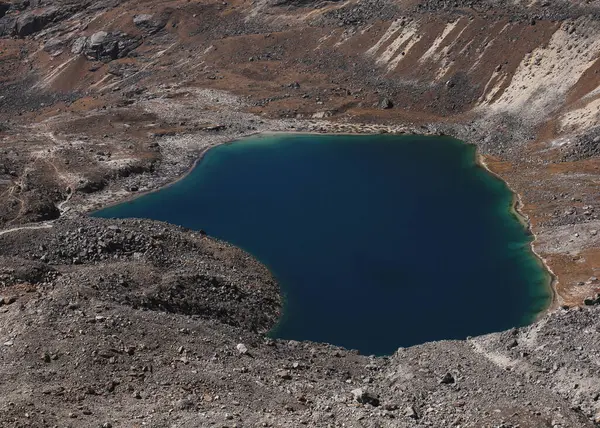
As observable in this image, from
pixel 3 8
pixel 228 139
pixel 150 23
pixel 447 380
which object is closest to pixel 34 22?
pixel 3 8

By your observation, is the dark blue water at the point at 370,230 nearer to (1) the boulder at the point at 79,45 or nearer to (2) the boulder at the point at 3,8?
(1) the boulder at the point at 79,45

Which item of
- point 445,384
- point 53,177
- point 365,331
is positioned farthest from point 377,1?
point 445,384

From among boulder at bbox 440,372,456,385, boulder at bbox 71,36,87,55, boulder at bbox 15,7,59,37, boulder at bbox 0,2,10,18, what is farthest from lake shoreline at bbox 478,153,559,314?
boulder at bbox 0,2,10,18

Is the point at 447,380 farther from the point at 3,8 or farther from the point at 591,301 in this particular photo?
the point at 3,8

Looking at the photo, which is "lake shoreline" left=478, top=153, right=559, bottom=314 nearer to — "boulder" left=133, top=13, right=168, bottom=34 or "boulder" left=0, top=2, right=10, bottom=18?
"boulder" left=133, top=13, right=168, bottom=34

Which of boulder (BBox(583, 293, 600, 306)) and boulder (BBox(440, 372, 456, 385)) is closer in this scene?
boulder (BBox(440, 372, 456, 385))

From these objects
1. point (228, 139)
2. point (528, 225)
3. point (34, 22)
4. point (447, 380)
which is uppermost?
point (34, 22)
